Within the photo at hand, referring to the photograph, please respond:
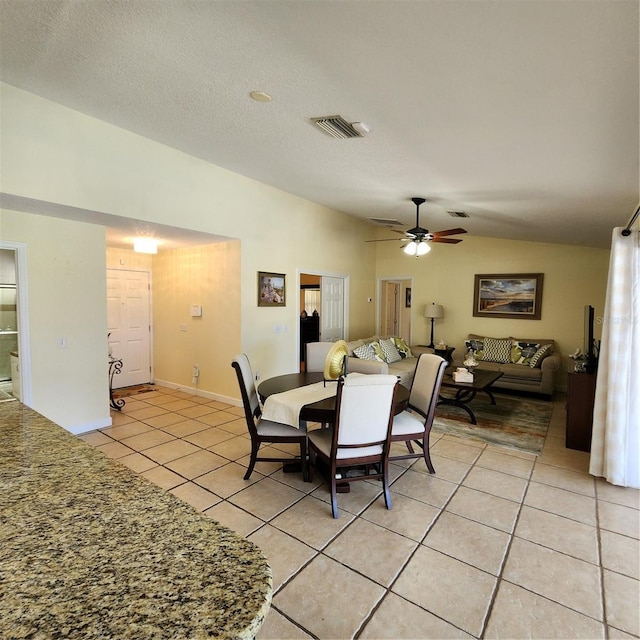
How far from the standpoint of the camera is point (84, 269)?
3996 millimetres

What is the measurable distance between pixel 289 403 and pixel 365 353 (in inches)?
114

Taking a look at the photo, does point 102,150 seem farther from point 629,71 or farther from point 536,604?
point 536,604

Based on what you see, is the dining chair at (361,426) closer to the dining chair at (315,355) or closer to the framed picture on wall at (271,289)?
the dining chair at (315,355)

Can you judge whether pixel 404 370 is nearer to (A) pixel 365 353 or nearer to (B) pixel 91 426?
(A) pixel 365 353

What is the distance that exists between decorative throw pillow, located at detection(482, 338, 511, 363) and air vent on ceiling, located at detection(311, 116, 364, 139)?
4975 mm

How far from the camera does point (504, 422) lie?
465 centimetres

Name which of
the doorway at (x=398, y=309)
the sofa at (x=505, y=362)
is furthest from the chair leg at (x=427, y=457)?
the doorway at (x=398, y=309)

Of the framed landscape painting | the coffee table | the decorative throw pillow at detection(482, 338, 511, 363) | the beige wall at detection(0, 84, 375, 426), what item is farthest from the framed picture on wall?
the framed landscape painting

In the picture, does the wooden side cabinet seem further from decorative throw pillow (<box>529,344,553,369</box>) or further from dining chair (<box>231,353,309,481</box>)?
dining chair (<box>231,353,309,481</box>)

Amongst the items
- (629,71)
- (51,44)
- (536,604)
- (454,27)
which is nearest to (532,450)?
(536,604)

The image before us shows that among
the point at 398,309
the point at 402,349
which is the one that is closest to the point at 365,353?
the point at 402,349

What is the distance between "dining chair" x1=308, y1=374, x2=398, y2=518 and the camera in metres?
2.54

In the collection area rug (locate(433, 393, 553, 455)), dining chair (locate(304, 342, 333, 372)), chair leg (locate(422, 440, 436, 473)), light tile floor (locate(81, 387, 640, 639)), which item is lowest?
light tile floor (locate(81, 387, 640, 639))

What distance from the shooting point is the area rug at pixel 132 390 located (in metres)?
5.80
